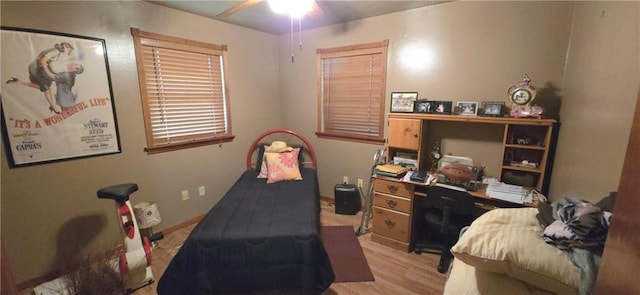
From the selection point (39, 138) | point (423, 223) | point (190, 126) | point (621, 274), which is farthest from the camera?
point (190, 126)

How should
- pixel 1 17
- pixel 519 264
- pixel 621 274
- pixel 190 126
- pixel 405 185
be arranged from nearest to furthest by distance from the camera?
1. pixel 621 274
2. pixel 519 264
3. pixel 1 17
4. pixel 405 185
5. pixel 190 126

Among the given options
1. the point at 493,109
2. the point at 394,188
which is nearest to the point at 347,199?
the point at 394,188

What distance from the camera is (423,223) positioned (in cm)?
264

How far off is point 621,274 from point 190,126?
3.17 meters

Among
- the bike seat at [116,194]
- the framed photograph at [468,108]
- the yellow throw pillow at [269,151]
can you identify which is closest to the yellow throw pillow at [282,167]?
the yellow throw pillow at [269,151]

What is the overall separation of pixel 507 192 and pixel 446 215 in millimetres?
505

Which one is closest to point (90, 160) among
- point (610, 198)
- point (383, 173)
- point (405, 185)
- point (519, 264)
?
point (383, 173)

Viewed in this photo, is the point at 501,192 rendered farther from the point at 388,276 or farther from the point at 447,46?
the point at 447,46

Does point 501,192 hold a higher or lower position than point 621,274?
lower

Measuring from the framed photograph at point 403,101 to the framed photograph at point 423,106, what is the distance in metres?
0.13

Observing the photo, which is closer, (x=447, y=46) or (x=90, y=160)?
(x=90, y=160)

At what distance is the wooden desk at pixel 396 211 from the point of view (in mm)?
2346

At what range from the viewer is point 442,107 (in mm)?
2430

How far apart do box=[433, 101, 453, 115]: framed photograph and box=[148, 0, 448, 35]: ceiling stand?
3.11ft
